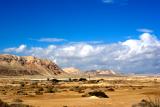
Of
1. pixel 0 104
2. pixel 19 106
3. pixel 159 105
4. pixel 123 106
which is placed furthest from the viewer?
pixel 123 106

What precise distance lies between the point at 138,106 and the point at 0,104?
932 cm

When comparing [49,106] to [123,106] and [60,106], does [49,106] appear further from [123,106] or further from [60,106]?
[123,106]

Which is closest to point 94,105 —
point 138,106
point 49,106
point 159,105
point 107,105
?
point 107,105

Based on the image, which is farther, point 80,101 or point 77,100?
point 77,100

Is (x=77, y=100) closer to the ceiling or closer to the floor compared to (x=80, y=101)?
closer to the ceiling

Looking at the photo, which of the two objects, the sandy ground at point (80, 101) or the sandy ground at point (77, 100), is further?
the sandy ground at point (77, 100)

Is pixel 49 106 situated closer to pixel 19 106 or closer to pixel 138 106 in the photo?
pixel 19 106

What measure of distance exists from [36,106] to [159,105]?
1425cm

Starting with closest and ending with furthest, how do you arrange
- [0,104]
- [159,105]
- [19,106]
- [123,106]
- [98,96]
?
[159,105], [0,104], [19,106], [123,106], [98,96]

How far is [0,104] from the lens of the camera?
26.1 metres

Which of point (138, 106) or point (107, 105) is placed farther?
point (107, 105)

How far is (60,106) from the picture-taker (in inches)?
1264

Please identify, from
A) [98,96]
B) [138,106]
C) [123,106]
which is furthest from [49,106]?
[98,96]

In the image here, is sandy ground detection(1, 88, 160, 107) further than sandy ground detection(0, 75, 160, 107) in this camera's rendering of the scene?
No
